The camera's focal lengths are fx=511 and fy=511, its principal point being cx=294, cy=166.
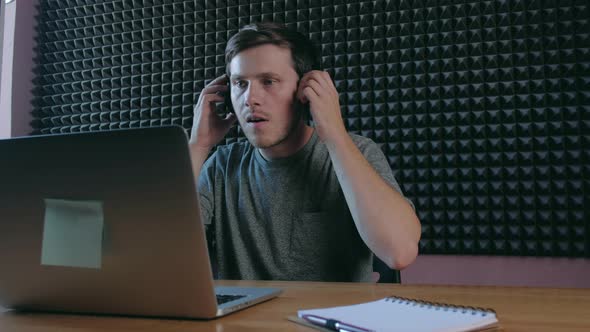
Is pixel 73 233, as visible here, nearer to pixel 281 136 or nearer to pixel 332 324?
pixel 332 324

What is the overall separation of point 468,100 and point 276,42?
102 cm

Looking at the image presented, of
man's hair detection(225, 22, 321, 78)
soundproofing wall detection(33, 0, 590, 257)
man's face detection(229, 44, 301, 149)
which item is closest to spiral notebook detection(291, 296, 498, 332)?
man's face detection(229, 44, 301, 149)

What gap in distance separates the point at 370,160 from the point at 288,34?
0.42 m

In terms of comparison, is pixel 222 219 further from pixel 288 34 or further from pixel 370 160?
pixel 288 34

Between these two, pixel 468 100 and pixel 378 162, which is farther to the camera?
pixel 468 100

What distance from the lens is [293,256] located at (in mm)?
1307

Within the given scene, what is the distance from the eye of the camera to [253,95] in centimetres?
135

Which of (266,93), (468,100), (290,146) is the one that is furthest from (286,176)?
(468,100)

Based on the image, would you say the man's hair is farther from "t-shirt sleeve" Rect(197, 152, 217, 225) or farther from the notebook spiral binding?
the notebook spiral binding

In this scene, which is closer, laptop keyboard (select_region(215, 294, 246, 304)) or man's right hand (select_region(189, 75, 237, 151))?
laptop keyboard (select_region(215, 294, 246, 304))

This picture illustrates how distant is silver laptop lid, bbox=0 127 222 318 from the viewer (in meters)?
0.59

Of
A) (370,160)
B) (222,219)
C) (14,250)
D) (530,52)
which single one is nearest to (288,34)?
(370,160)

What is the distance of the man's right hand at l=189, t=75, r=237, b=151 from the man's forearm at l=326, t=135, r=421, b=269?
51 cm

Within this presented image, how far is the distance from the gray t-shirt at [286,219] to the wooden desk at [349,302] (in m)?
0.32
